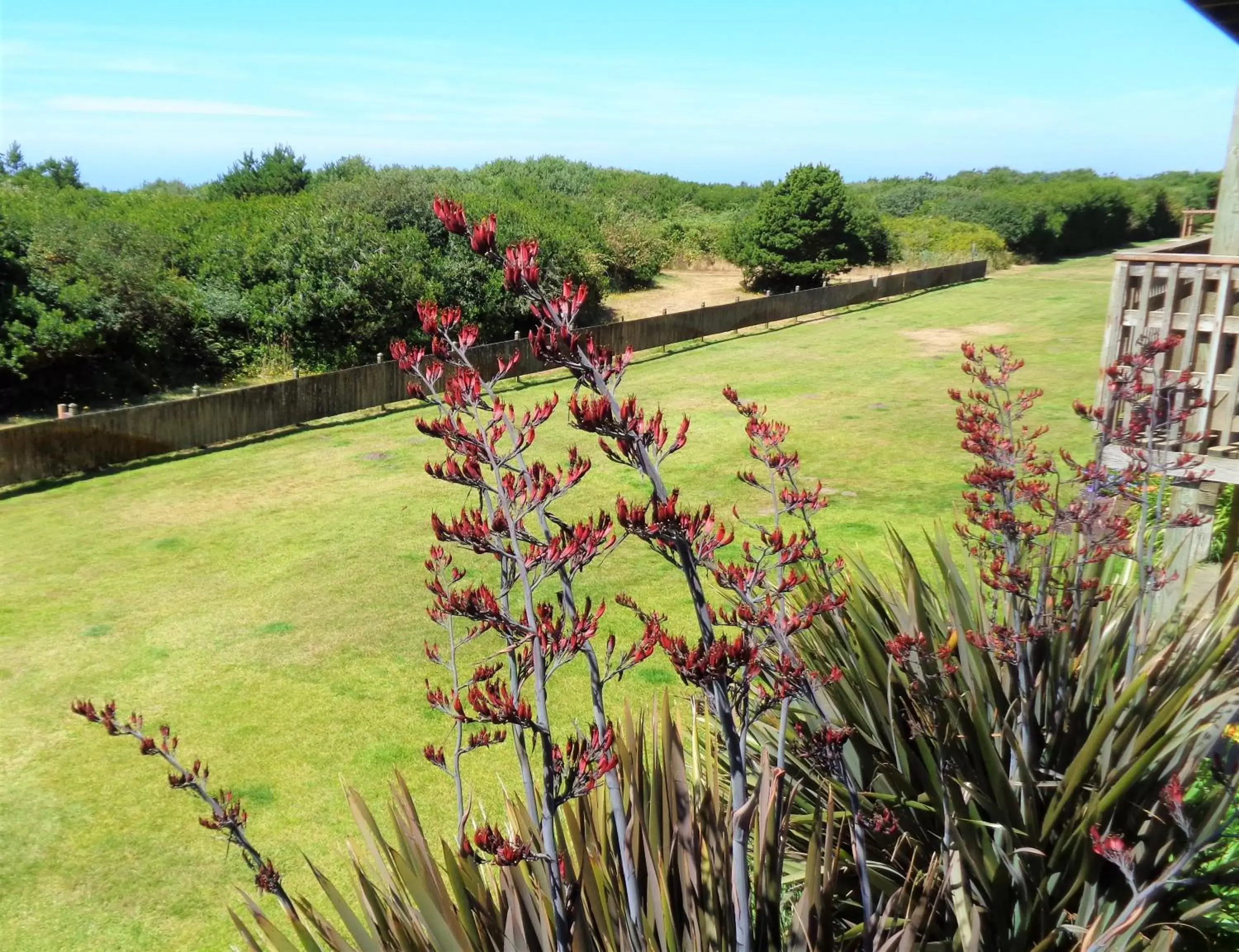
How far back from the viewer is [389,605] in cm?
1001

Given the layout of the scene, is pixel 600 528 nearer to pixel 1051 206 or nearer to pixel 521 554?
Result: pixel 521 554

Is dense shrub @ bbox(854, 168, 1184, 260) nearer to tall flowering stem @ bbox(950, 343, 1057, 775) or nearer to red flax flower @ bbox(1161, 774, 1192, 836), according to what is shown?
tall flowering stem @ bbox(950, 343, 1057, 775)

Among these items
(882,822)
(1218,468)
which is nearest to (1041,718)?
(1218,468)

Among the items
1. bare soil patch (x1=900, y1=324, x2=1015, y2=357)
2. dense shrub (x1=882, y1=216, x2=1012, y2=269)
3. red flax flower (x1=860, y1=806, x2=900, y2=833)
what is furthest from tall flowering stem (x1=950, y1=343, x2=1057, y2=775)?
dense shrub (x1=882, y1=216, x2=1012, y2=269)

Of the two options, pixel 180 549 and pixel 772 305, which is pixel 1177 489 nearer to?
pixel 180 549

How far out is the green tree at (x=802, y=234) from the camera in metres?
33.6

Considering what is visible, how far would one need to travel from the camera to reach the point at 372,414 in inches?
767

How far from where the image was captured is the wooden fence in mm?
14688

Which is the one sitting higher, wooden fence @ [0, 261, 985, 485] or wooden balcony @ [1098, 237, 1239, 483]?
wooden balcony @ [1098, 237, 1239, 483]

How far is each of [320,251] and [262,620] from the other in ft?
49.5

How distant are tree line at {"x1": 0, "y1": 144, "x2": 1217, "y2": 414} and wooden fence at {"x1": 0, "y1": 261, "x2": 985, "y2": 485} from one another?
3.54m

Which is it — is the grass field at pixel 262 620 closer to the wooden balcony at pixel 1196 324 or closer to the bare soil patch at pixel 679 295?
the wooden balcony at pixel 1196 324

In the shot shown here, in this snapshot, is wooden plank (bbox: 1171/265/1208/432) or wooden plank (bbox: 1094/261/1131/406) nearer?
wooden plank (bbox: 1171/265/1208/432)

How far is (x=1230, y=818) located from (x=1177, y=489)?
3.14 metres
